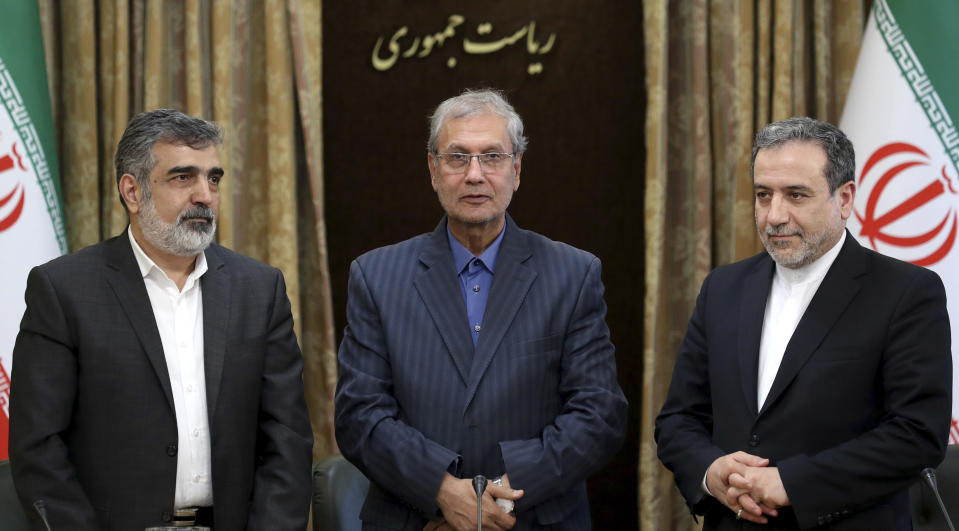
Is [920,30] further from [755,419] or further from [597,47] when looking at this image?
[755,419]

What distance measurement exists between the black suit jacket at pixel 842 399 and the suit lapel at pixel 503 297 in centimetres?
48

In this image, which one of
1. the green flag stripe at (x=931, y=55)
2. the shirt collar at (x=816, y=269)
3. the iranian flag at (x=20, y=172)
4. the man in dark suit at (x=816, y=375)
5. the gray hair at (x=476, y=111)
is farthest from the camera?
the green flag stripe at (x=931, y=55)

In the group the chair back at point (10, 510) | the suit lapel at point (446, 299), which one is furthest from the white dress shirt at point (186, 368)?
the suit lapel at point (446, 299)

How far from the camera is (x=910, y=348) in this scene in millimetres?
2289

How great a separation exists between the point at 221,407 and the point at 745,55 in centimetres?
246

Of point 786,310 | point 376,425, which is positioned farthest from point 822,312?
point 376,425

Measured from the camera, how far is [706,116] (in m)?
3.94

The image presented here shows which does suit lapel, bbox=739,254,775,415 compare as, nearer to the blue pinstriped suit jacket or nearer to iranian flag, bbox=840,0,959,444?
the blue pinstriped suit jacket

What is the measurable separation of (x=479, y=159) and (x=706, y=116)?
1640mm

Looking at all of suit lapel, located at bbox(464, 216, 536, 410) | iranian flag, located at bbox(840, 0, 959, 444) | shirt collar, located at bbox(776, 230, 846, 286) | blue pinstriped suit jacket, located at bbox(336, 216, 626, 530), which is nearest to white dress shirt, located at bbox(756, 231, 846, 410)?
shirt collar, located at bbox(776, 230, 846, 286)

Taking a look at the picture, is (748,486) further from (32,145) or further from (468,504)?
(32,145)

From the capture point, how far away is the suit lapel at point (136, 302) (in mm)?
2412

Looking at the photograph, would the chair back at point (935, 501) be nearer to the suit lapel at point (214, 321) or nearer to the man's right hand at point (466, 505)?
the man's right hand at point (466, 505)

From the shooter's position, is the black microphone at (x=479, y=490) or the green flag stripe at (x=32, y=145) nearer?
the black microphone at (x=479, y=490)
